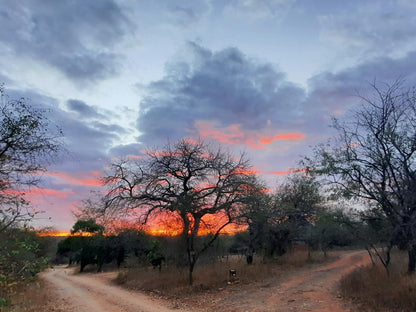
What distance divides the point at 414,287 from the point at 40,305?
53.5 ft

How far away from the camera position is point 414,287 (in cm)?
1005

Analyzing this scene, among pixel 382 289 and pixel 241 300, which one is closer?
pixel 382 289

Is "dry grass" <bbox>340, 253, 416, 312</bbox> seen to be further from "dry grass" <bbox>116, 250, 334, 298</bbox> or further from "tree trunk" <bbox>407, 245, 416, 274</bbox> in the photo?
"dry grass" <bbox>116, 250, 334, 298</bbox>

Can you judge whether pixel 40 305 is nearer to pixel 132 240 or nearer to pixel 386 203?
pixel 386 203

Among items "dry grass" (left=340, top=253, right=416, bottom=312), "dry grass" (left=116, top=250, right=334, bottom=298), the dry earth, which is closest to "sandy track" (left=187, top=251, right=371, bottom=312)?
the dry earth

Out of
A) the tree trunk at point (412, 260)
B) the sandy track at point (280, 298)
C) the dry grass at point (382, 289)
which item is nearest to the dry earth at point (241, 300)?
the sandy track at point (280, 298)

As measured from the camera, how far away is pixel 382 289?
11039 millimetres

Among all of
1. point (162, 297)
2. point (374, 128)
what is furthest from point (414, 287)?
point (162, 297)

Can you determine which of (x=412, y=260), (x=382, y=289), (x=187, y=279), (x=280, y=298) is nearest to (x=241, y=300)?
(x=280, y=298)

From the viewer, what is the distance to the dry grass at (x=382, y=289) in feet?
32.5

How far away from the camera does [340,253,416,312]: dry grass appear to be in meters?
9.91

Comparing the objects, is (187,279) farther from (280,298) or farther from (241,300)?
(280,298)

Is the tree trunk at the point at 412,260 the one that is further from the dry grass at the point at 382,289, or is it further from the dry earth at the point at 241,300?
the dry earth at the point at 241,300

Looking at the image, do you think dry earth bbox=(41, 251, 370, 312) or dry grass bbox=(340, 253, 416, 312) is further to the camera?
dry earth bbox=(41, 251, 370, 312)
